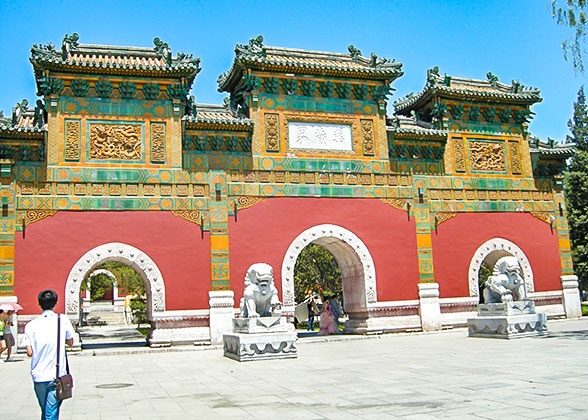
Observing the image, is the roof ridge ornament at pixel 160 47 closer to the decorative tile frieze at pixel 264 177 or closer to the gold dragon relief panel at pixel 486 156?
the decorative tile frieze at pixel 264 177

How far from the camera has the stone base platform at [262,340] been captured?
9461 mm

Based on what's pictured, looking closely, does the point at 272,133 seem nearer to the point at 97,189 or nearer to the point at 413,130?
the point at 413,130

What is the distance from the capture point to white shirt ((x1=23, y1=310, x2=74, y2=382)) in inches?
159

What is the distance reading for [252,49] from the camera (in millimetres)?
14125

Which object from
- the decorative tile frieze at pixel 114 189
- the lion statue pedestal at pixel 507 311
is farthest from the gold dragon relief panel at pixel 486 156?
the decorative tile frieze at pixel 114 189

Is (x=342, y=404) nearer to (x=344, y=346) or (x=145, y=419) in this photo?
(x=145, y=419)

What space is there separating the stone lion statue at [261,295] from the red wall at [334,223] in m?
3.07

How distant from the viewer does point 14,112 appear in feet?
41.8

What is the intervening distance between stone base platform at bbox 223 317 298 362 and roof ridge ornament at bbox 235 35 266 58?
6.85m

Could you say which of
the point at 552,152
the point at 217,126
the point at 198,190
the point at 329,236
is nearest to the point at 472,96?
the point at 552,152

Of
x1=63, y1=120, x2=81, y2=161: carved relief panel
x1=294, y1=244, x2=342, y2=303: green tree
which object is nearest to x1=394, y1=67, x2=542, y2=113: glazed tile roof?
x1=294, y1=244, x2=342, y2=303: green tree

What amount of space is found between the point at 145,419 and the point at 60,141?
9089 millimetres

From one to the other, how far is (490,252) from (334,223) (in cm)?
445

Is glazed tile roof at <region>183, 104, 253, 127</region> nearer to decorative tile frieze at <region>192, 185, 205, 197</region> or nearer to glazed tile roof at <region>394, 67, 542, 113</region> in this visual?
decorative tile frieze at <region>192, 185, 205, 197</region>
